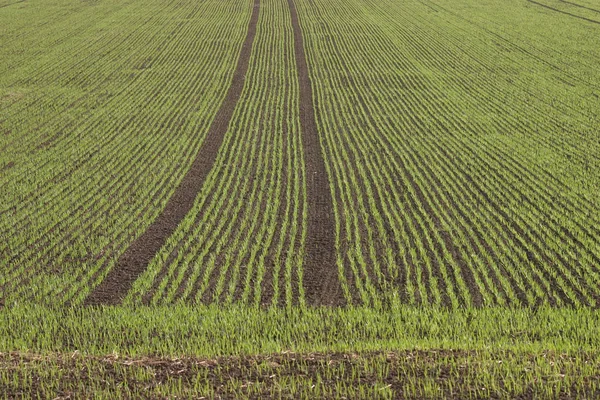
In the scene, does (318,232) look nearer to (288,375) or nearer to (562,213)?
(562,213)

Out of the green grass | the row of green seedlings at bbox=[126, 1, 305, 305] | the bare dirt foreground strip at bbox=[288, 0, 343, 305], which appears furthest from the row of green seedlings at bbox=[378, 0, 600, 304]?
the row of green seedlings at bbox=[126, 1, 305, 305]

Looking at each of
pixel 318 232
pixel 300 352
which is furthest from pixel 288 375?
pixel 318 232

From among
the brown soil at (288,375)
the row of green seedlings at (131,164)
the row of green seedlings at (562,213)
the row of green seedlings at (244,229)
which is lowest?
the row of green seedlings at (131,164)

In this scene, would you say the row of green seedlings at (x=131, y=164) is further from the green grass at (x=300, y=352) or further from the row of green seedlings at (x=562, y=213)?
the row of green seedlings at (x=562, y=213)

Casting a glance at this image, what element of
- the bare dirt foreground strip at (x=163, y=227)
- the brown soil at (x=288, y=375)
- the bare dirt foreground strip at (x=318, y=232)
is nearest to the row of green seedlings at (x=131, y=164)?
the bare dirt foreground strip at (x=163, y=227)

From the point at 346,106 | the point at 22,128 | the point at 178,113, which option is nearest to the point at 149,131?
the point at 178,113

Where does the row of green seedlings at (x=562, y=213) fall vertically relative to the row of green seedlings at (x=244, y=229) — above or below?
above
